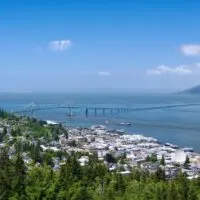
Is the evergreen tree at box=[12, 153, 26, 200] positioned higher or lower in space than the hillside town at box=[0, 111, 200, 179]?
higher

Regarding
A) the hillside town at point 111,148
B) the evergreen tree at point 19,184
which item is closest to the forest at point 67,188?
the evergreen tree at point 19,184

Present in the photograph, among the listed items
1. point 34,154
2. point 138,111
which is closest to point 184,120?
point 138,111

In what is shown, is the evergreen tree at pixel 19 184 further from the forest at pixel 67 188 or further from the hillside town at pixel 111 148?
the hillside town at pixel 111 148

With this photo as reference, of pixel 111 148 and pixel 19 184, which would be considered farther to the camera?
pixel 111 148

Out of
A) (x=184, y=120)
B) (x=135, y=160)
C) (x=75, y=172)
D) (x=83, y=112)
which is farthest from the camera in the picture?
(x=83, y=112)

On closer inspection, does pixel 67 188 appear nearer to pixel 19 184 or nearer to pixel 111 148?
pixel 19 184

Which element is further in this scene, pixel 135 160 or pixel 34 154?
pixel 135 160

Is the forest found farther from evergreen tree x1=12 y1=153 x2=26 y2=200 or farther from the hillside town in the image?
the hillside town

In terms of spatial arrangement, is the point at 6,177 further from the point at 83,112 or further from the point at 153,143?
the point at 83,112

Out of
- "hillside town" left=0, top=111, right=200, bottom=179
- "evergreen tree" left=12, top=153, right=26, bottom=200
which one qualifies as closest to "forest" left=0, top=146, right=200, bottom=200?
"evergreen tree" left=12, top=153, right=26, bottom=200

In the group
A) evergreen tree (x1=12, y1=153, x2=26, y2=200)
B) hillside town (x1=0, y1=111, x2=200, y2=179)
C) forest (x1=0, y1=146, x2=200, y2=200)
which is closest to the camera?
forest (x1=0, y1=146, x2=200, y2=200)

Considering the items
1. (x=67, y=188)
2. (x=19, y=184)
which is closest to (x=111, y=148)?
(x=67, y=188)
